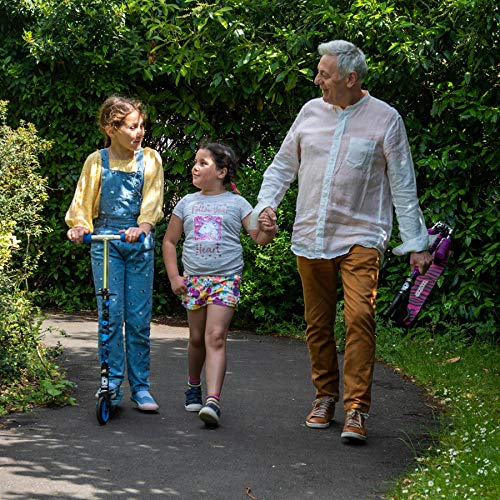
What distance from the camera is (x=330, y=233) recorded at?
5082mm

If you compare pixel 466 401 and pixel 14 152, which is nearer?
pixel 466 401

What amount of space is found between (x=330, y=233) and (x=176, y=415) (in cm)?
141

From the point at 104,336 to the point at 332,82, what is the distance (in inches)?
75.5

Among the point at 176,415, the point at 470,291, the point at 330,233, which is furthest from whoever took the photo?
the point at 470,291

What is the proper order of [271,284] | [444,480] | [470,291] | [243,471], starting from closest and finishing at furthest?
[444,480]
[243,471]
[470,291]
[271,284]

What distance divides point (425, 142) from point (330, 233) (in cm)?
314

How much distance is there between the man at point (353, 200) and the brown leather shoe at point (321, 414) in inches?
11.5

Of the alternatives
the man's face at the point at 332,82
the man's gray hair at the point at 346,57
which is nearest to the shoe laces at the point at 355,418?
the man's face at the point at 332,82

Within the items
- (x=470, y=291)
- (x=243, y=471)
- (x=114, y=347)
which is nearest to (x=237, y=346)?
(x=470, y=291)

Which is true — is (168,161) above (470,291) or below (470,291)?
above

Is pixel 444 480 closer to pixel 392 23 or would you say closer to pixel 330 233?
pixel 330 233

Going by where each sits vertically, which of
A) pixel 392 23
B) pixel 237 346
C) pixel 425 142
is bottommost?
pixel 237 346

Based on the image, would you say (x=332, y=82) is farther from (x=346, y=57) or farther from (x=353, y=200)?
(x=353, y=200)

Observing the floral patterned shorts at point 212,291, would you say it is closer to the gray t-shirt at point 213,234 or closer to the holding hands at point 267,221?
the gray t-shirt at point 213,234
